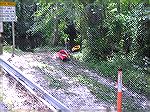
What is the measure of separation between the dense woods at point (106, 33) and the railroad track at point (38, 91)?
2.31m

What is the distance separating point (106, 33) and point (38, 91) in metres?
5.49

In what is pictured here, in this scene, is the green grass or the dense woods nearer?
the green grass

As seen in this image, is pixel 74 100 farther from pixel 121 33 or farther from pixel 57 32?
pixel 57 32

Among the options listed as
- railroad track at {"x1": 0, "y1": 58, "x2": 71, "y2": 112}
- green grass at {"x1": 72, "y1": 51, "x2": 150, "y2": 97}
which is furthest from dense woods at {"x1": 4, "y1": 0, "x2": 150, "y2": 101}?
railroad track at {"x1": 0, "y1": 58, "x2": 71, "y2": 112}

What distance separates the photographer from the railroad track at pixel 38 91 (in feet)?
20.8

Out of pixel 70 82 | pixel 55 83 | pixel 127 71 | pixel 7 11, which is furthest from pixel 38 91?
pixel 127 71

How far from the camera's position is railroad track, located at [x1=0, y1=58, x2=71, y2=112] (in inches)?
249

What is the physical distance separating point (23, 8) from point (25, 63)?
528 centimetres

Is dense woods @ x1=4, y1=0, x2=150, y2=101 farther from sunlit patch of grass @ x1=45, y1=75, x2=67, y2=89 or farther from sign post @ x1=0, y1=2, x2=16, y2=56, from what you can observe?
sunlit patch of grass @ x1=45, y1=75, x2=67, y2=89

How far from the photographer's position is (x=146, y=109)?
7.65 m

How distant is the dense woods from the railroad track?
2.31 metres

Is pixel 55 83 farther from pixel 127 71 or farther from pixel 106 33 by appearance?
pixel 106 33

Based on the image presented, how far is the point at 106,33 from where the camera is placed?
40.6 feet

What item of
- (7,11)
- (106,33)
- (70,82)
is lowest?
(70,82)
